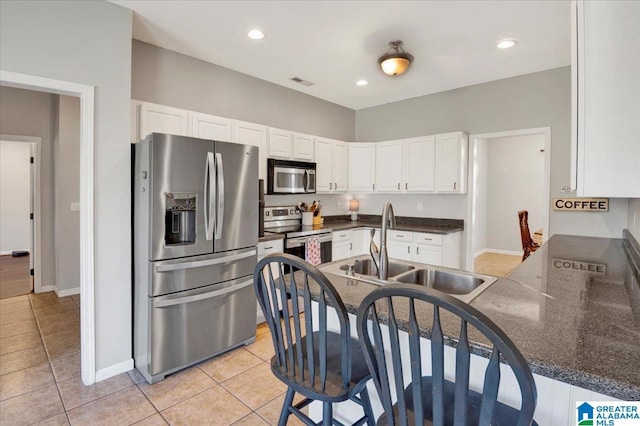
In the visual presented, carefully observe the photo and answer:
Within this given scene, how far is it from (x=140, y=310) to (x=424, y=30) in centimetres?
336

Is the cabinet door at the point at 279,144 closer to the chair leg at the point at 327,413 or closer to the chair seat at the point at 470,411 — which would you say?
the chair leg at the point at 327,413

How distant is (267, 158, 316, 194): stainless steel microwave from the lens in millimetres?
3943

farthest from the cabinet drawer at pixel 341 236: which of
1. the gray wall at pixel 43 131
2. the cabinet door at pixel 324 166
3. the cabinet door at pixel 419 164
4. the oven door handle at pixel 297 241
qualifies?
the gray wall at pixel 43 131

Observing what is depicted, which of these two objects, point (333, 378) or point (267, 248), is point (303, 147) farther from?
point (333, 378)

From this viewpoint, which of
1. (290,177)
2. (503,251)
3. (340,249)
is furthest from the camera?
(503,251)

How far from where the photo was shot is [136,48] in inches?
120

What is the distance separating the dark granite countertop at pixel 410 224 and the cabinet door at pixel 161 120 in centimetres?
217

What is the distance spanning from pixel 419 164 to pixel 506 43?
1.79 m

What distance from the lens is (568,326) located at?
1.10 metres

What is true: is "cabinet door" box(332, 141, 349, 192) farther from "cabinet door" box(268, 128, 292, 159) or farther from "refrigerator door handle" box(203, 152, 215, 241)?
"refrigerator door handle" box(203, 152, 215, 241)

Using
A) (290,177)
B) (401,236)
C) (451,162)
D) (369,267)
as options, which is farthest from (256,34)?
(401,236)

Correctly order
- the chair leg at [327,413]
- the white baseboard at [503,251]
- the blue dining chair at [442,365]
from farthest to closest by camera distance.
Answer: the white baseboard at [503,251] → the chair leg at [327,413] → the blue dining chair at [442,365]

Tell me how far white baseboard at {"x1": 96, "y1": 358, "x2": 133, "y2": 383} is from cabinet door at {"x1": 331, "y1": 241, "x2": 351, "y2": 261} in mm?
2461

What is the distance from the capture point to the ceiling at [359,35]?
2.51 meters
